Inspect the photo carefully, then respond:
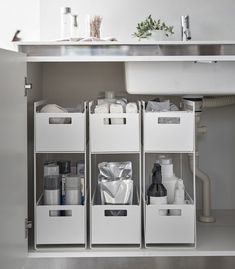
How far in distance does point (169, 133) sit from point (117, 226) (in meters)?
0.46

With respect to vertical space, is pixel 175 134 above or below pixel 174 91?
below

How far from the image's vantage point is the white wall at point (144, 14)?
2480mm

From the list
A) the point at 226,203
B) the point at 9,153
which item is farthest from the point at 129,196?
the point at 226,203

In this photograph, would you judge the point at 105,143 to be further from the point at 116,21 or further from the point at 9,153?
the point at 116,21

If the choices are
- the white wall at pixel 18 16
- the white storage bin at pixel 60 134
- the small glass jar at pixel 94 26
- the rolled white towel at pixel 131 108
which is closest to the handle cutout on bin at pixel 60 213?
the white storage bin at pixel 60 134

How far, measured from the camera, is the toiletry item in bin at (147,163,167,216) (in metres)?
1.99

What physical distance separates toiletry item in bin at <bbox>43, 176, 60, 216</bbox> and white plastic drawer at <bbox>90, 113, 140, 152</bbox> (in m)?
0.22

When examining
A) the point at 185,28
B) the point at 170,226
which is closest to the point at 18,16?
the point at 185,28

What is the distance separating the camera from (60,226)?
1963 mm

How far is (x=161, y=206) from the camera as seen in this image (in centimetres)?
196

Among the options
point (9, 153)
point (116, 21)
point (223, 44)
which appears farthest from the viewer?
point (116, 21)

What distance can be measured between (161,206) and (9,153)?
75 cm

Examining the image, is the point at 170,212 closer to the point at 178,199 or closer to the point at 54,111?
the point at 178,199

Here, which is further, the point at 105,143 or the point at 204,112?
the point at 204,112
